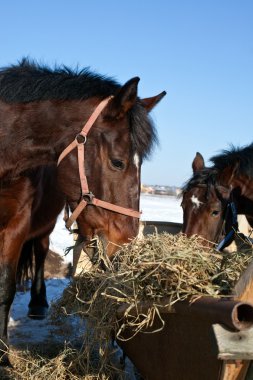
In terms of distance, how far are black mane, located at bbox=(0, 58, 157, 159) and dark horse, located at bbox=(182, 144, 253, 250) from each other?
1.84 m

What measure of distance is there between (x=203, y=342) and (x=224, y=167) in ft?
11.8

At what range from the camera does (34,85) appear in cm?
324

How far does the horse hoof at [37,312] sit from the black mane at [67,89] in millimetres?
2789

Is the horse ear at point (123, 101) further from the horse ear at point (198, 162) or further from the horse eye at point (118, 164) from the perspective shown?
the horse ear at point (198, 162)

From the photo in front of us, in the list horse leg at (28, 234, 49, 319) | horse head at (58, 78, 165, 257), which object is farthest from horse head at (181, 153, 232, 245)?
horse head at (58, 78, 165, 257)

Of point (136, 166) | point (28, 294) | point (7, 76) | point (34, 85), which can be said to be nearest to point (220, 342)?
point (136, 166)

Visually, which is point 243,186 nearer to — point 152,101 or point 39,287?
point 152,101

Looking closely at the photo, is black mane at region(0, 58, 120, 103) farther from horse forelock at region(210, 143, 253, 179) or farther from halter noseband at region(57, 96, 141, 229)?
horse forelock at region(210, 143, 253, 179)

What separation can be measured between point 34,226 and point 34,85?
5.25 ft

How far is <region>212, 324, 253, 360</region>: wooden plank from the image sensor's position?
1434mm

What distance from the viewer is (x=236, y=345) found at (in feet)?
4.74

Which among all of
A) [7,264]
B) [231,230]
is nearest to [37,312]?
[7,264]

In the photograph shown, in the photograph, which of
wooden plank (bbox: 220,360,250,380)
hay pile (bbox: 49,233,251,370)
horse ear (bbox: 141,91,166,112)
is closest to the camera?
wooden plank (bbox: 220,360,250,380)

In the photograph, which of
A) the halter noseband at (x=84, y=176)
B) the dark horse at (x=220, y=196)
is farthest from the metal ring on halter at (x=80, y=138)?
the dark horse at (x=220, y=196)
